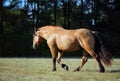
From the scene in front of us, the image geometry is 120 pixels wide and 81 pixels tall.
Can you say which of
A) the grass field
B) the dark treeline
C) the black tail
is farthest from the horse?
the dark treeline

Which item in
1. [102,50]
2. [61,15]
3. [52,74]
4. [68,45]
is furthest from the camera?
[61,15]

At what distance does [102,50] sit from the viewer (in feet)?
47.3

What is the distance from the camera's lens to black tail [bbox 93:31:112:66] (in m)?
14.3

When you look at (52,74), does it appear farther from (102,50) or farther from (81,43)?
(102,50)

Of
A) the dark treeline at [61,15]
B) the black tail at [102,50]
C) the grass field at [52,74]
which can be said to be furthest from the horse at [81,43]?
the dark treeline at [61,15]

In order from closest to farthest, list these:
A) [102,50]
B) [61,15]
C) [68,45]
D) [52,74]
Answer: [52,74] → [102,50] → [68,45] → [61,15]

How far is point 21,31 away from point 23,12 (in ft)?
14.9

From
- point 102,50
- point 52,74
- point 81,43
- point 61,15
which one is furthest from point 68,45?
point 61,15

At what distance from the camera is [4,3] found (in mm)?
46938

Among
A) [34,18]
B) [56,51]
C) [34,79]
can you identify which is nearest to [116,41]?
[34,18]

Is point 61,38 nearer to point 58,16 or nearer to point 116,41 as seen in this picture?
point 116,41

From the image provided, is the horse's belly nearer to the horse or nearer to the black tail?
the horse

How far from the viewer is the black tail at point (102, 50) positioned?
14.3 metres

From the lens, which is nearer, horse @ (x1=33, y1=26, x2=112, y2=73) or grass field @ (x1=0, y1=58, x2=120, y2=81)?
grass field @ (x1=0, y1=58, x2=120, y2=81)
